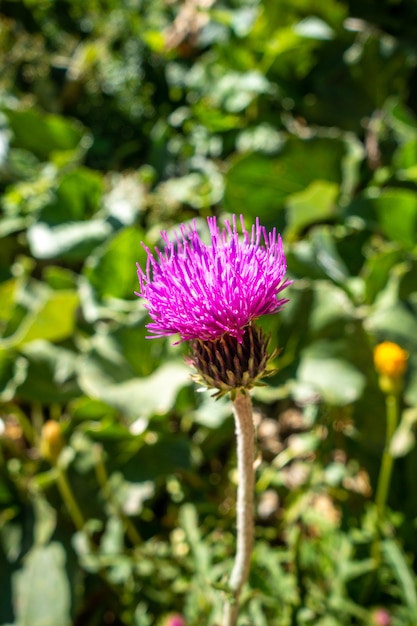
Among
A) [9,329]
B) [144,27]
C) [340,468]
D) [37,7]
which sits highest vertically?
[37,7]

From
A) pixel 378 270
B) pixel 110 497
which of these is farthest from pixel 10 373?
pixel 378 270

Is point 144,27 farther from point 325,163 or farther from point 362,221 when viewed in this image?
point 362,221

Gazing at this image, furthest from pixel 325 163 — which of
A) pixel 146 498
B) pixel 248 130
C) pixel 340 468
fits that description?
pixel 146 498

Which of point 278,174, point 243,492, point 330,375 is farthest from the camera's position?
point 278,174

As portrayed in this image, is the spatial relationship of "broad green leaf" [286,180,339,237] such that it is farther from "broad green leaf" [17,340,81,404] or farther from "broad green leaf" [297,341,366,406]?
"broad green leaf" [17,340,81,404]

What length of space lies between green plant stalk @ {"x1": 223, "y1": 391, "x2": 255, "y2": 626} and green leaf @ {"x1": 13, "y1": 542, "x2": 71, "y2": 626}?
614 mm

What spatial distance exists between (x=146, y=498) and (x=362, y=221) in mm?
774

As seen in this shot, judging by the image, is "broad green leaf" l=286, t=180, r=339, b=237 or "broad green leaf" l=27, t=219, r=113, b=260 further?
"broad green leaf" l=27, t=219, r=113, b=260

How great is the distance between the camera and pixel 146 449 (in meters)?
1.38

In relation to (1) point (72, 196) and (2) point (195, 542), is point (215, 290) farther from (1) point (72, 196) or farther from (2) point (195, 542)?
(1) point (72, 196)

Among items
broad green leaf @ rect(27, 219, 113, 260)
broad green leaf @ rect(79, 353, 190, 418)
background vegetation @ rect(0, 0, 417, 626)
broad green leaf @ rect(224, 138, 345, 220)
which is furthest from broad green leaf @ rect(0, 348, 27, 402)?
broad green leaf @ rect(224, 138, 345, 220)

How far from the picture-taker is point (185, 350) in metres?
1.34

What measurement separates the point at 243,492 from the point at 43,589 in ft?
2.68

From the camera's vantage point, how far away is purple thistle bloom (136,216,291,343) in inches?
26.0
